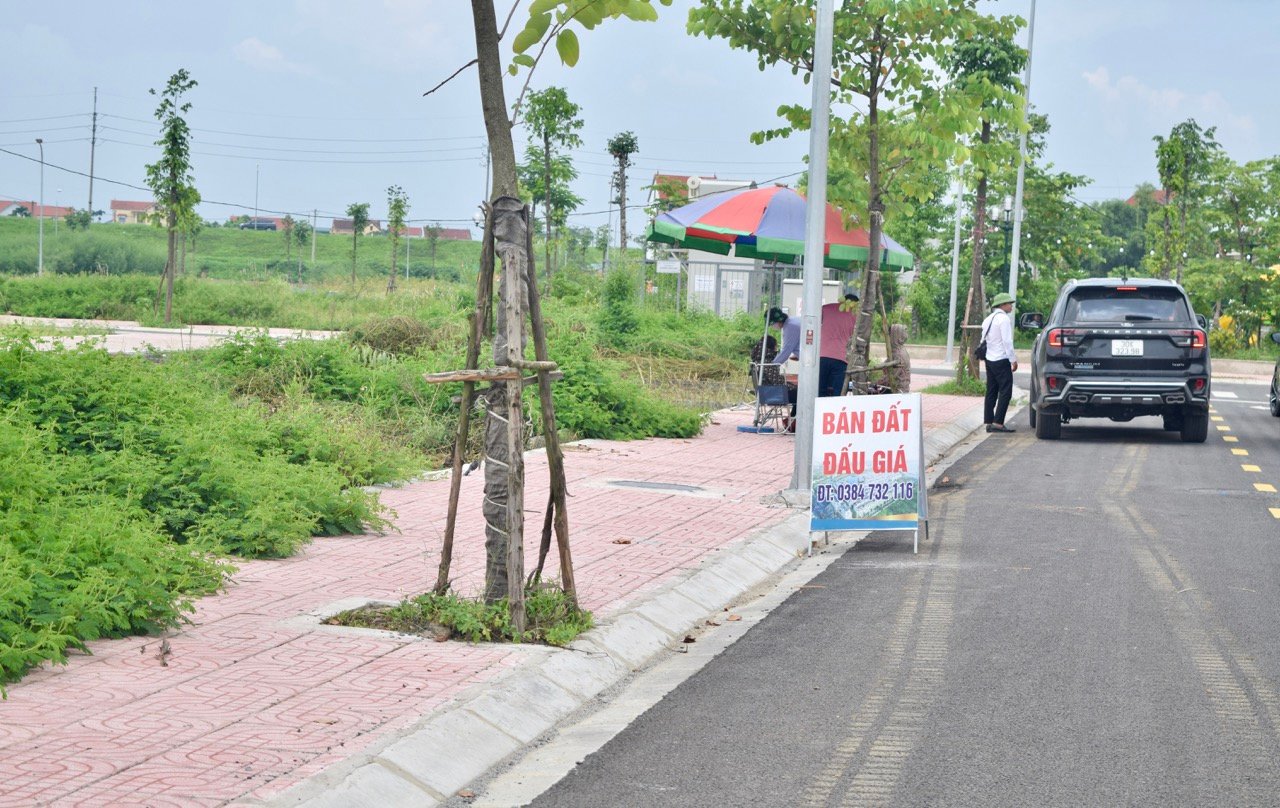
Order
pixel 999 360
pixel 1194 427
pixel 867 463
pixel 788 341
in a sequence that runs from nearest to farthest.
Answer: pixel 867 463, pixel 788 341, pixel 1194 427, pixel 999 360

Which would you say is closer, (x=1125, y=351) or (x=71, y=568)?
(x=71, y=568)

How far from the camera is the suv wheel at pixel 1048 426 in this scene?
1952cm

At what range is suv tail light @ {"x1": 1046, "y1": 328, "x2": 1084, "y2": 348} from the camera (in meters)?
18.3

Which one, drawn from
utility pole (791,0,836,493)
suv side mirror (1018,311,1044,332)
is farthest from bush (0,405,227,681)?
suv side mirror (1018,311,1044,332)

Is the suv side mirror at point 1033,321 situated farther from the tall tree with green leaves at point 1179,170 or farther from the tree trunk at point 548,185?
the tall tree with green leaves at point 1179,170

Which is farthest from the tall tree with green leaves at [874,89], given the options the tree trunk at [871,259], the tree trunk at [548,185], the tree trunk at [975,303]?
the tree trunk at [548,185]

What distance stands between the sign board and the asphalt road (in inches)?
12.9

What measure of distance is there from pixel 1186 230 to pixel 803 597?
47.9m

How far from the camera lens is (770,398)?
58.7 ft

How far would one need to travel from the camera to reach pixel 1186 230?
52469 millimetres

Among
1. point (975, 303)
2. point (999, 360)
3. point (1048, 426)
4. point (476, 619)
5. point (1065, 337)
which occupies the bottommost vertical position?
point (476, 619)

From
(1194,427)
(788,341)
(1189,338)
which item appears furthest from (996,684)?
(1194,427)

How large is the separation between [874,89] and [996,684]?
41.3 feet

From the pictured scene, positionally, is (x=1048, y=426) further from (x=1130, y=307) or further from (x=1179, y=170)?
(x=1179, y=170)
